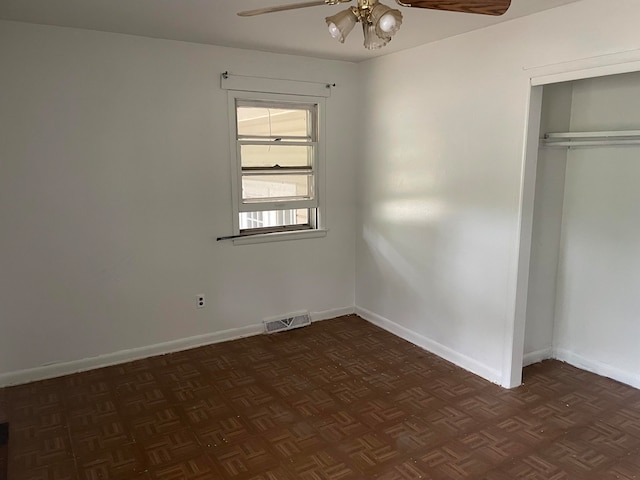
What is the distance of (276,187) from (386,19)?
2732 mm

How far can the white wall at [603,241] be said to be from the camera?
10.5ft

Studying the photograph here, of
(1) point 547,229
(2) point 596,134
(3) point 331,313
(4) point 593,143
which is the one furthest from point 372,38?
(3) point 331,313

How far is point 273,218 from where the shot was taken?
437 centimetres

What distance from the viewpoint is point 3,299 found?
10.6 ft

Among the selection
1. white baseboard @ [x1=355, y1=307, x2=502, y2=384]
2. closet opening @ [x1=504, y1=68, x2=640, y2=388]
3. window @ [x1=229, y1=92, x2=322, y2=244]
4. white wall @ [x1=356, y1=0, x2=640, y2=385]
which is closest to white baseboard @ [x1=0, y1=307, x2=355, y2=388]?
white baseboard @ [x1=355, y1=307, x2=502, y2=384]

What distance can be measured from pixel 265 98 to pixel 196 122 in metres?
0.63

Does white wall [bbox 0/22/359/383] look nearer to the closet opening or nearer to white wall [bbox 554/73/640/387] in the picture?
the closet opening

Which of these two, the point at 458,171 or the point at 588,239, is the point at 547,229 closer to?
the point at 588,239

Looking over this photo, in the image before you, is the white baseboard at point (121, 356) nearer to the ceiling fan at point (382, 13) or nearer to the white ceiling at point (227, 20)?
the white ceiling at point (227, 20)

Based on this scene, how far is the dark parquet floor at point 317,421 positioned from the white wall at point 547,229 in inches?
9.5

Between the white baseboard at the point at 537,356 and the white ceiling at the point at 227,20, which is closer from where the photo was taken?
the white ceiling at the point at 227,20

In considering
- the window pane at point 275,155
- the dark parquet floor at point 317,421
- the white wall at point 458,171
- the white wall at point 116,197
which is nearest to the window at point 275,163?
the window pane at point 275,155

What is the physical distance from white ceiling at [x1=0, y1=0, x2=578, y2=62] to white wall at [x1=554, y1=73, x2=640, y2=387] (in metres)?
0.90

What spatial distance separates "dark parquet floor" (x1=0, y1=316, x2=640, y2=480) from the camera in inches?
96.7
